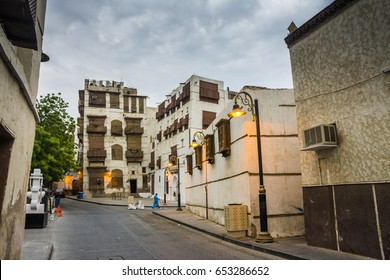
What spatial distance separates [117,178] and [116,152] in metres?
4.34

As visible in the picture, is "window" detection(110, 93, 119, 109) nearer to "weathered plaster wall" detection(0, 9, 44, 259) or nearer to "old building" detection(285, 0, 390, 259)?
"old building" detection(285, 0, 390, 259)

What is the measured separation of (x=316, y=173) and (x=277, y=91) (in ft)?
14.4

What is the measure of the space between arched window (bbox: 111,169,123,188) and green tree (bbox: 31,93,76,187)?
63.2ft

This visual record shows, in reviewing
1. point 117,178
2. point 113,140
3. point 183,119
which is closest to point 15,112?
point 183,119

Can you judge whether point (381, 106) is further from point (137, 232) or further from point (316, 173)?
point (137, 232)

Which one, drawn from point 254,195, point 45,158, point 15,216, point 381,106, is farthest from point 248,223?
point 45,158

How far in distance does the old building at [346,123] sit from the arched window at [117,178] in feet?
142

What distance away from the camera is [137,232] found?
1305 centimetres

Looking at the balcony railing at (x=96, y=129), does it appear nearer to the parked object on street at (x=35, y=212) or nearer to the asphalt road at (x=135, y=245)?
the parked object on street at (x=35, y=212)

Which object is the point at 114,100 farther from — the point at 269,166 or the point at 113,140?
the point at 269,166

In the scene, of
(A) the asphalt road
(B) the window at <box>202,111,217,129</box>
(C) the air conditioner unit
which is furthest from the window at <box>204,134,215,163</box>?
(B) the window at <box>202,111,217,129</box>

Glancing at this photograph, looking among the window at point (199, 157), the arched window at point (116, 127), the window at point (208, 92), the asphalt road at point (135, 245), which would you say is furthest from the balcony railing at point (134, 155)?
the asphalt road at point (135, 245)

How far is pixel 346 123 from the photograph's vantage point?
7852 millimetres

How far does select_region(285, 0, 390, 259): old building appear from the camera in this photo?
6898mm
